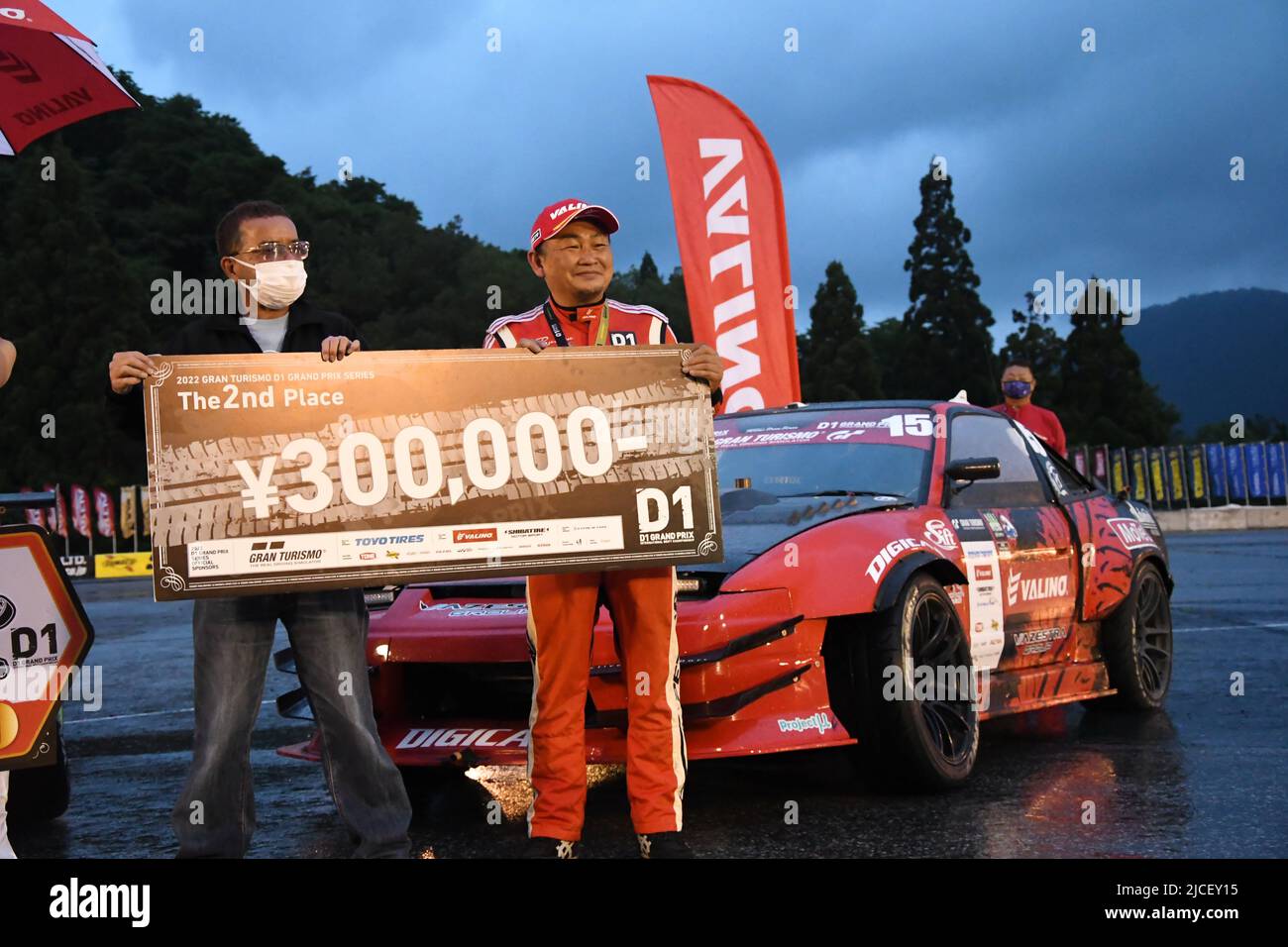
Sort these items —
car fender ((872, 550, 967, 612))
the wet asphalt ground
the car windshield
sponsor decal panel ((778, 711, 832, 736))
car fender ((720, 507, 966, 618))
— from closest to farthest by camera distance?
the wet asphalt ground → sponsor decal panel ((778, 711, 832, 736)) → car fender ((720, 507, 966, 618)) → car fender ((872, 550, 967, 612)) → the car windshield

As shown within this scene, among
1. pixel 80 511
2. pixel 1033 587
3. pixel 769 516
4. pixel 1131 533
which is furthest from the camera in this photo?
pixel 80 511

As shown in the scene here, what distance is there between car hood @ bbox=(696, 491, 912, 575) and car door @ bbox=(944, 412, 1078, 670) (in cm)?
45

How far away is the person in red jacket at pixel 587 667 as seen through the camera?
4262 mm

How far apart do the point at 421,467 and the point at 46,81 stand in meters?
2.15

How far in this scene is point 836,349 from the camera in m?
65.9

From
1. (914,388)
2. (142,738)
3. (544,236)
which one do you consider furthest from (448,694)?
(914,388)

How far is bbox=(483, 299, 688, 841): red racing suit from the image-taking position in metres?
4.27

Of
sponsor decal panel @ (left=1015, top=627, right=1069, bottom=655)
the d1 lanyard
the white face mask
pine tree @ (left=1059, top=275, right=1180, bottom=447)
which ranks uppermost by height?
pine tree @ (left=1059, top=275, right=1180, bottom=447)

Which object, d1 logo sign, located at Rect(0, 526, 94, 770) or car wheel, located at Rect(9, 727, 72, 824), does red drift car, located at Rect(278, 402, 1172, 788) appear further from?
d1 logo sign, located at Rect(0, 526, 94, 770)

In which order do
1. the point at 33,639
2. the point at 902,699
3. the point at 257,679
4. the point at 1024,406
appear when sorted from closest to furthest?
the point at 257,679
the point at 33,639
the point at 902,699
the point at 1024,406
